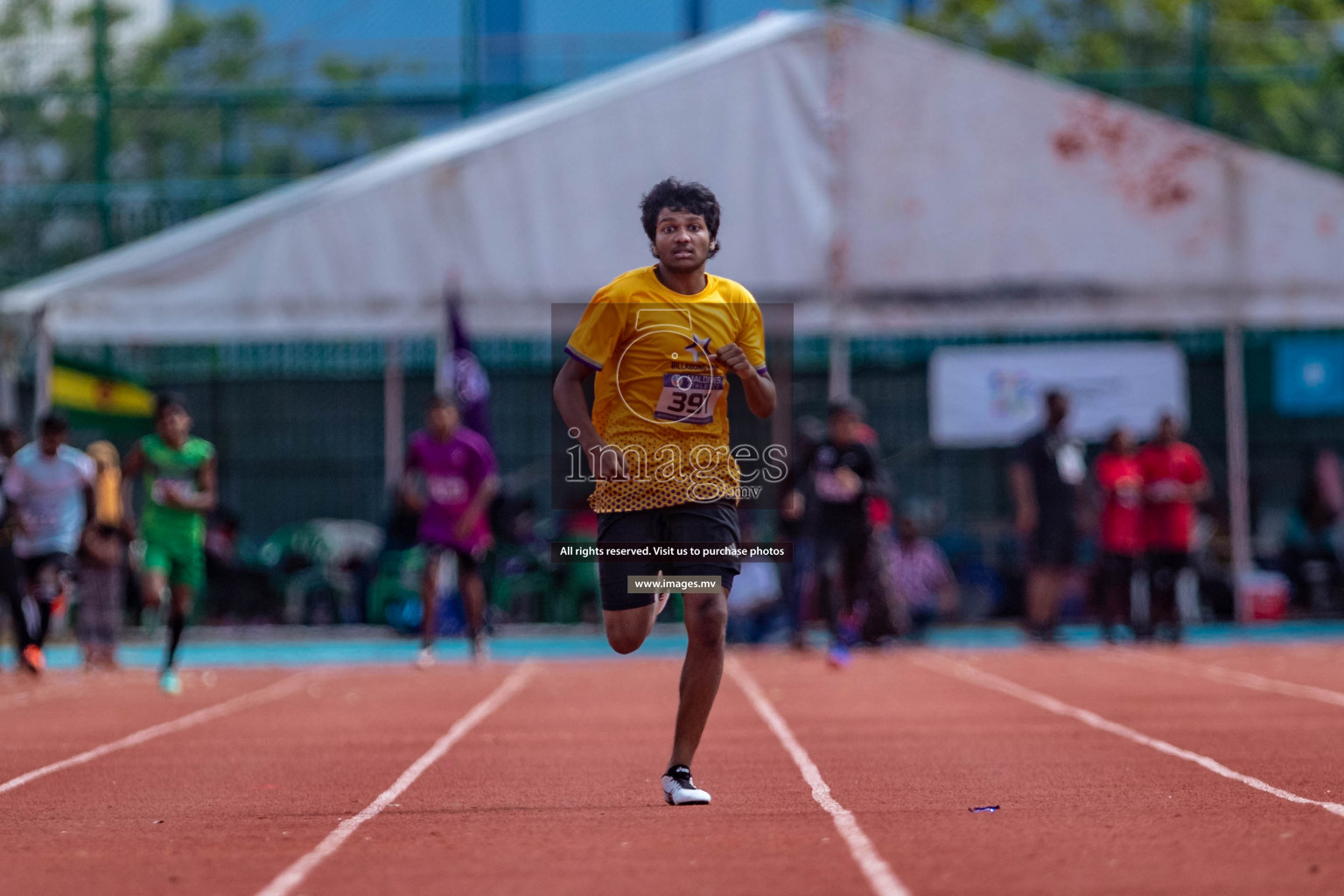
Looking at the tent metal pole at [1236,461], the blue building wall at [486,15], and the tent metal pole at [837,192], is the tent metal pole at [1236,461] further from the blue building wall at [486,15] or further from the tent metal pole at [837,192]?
the blue building wall at [486,15]

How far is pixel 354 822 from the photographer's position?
6.20m

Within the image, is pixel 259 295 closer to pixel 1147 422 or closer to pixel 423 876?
pixel 1147 422

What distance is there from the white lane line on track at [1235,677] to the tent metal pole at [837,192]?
4.28 metres

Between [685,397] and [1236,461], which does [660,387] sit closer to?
[685,397]

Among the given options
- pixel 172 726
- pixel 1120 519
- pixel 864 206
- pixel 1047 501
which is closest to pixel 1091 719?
pixel 172 726

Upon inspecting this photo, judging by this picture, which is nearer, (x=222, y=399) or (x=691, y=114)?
(x=691, y=114)

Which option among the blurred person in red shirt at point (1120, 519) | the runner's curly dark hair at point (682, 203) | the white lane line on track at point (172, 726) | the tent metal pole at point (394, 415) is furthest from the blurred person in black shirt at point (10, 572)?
the blurred person in red shirt at point (1120, 519)

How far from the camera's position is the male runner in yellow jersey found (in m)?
6.39

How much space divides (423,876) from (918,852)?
134 centimetres

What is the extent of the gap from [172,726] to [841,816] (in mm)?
5167

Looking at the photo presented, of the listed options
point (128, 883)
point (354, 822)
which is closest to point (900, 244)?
point (354, 822)

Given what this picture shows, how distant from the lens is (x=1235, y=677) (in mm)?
13016

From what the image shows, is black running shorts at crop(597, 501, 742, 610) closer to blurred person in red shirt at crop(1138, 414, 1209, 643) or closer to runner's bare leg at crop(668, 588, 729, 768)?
runner's bare leg at crop(668, 588, 729, 768)

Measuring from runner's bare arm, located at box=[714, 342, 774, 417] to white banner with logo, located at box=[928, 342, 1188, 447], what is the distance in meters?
12.7
